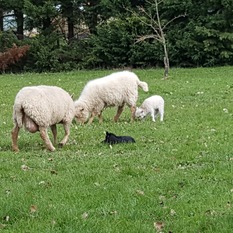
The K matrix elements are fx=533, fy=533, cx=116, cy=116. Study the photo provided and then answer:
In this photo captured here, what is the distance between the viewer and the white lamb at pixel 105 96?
14672 mm

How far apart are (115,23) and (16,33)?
9.59 metres

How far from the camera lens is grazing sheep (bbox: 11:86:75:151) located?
402 inches

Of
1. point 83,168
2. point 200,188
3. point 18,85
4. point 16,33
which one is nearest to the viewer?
point 200,188

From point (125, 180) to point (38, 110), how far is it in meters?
2.94

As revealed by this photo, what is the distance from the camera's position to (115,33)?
35.8 meters

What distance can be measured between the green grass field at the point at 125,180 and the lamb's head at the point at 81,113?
761 mm

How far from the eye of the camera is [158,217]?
645 centimetres

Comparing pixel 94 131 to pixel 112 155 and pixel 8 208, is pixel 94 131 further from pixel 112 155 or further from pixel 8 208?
pixel 8 208

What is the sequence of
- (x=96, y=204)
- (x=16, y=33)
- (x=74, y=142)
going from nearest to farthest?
(x=96, y=204), (x=74, y=142), (x=16, y=33)

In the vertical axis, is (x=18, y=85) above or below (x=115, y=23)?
below

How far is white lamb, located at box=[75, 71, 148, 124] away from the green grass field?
2.98 ft

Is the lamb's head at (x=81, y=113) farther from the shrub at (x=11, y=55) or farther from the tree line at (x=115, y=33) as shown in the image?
the shrub at (x=11, y=55)

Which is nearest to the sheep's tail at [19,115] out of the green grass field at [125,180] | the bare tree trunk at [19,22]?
the green grass field at [125,180]

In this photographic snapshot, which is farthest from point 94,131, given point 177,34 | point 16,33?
point 16,33
